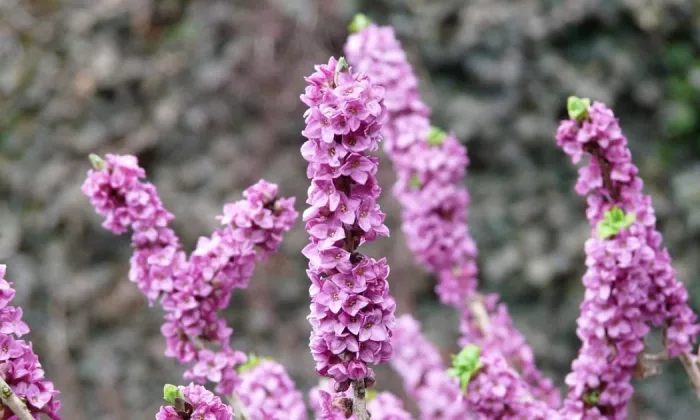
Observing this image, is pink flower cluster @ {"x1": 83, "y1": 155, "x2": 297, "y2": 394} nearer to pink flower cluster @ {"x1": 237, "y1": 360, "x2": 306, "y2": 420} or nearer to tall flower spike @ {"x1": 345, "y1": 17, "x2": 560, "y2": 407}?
pink flower cluster @ {"x1": 237, "y1": 360, "x2": 306, "y2": 420}

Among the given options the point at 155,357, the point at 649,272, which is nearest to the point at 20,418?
the point at 649,272

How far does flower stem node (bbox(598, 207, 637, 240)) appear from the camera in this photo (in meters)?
1.25

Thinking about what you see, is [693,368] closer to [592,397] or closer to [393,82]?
[592,397]

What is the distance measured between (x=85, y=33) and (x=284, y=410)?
2815mm

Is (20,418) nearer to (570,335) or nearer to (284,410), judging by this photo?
(284,410)

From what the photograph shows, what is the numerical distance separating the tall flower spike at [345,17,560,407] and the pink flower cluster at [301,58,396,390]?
2.13 feet

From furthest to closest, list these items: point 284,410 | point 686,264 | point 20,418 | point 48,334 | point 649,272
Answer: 1. point 48,334
2. point 686,264
3. point 284,410
4. point 649,272
5. point 20,418

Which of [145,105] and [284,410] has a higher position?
[145,105]

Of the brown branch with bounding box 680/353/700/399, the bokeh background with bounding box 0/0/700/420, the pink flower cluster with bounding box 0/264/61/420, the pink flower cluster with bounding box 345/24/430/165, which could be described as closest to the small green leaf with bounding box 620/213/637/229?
the brown branch with bounding box 680/353/700/399

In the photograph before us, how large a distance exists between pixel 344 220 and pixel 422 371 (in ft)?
2.95

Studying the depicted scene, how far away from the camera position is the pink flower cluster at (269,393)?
1.43 meters

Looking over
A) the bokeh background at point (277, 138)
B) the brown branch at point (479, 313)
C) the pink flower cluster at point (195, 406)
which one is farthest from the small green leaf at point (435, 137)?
the bokeh background at point (277, 138)

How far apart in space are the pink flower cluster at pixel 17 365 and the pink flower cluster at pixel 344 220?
346 mm

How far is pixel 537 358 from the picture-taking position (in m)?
3.67
